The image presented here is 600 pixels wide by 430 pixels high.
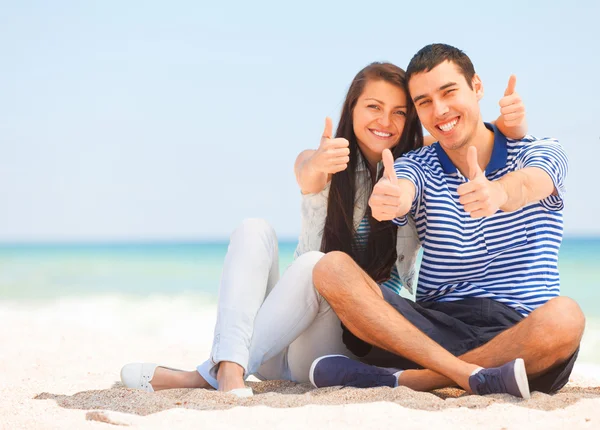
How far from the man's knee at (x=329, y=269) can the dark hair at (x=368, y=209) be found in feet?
1.76

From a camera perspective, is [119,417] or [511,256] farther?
[511,256]

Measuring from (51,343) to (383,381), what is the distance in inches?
110

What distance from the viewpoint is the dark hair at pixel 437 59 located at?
3203 mm

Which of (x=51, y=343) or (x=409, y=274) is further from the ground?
(x=409, y=274)


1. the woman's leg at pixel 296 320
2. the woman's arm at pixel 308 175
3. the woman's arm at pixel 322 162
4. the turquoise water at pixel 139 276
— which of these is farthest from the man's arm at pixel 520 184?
the turquoise water at pixel 139 276

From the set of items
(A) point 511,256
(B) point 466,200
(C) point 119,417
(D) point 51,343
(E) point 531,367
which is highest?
(B) point 466,200

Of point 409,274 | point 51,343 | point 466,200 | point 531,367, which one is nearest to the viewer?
point 466,200

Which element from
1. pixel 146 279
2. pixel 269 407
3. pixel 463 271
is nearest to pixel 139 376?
pixel 269 407

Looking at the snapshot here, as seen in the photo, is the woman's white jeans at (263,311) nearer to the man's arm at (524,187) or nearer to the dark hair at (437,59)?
the man's arm at (524,187)

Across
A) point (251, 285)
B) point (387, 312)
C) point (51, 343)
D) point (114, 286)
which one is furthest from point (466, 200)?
point (114, 286)

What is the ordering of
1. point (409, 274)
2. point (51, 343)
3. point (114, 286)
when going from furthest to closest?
point (114, 286), point (51, 343), point (409, 274)

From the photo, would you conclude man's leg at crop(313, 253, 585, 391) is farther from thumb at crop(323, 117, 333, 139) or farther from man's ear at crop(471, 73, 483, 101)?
man's ear at crop(471, 73, 483, 101)

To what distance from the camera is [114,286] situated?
16.3 metres

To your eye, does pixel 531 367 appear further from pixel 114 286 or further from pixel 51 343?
pixel 114 286
